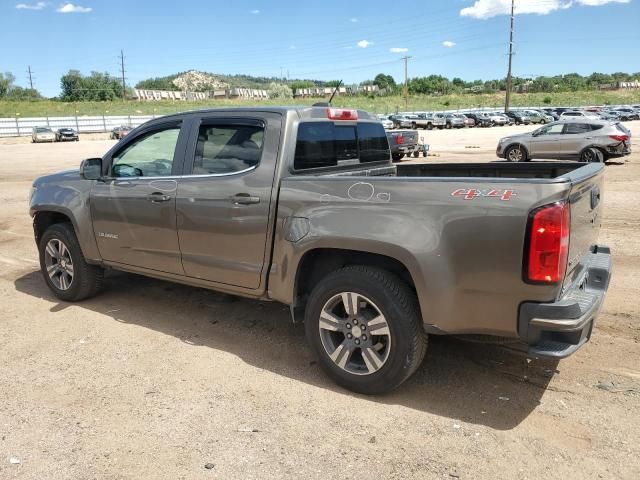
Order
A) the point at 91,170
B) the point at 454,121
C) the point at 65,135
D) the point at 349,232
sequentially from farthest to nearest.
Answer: the point at 454,121
the point at 65,135
the point at 91,170
the point at 349,232

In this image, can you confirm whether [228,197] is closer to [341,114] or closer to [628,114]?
[341,114]

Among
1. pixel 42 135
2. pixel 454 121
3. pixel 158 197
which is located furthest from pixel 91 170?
pixel 454 121

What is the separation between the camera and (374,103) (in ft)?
319

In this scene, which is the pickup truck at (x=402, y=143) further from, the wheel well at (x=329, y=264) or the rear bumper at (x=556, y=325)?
the rear bumper at (x=556, y=325)

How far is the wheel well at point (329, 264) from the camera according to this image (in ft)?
11.5

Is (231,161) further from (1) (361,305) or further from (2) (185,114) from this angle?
(1) (361,305)

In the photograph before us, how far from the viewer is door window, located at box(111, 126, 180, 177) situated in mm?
4641

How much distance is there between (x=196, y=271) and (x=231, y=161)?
938 millimetres

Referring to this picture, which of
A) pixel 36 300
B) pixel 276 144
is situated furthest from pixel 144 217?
pixel 36 300

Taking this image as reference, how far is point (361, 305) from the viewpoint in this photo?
139 inches

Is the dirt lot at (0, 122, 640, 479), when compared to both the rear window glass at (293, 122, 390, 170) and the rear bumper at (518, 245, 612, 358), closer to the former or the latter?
the rear bumper at (518, 245, 612, 358)

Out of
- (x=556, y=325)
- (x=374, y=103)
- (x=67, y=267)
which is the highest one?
(x=374, y=103)

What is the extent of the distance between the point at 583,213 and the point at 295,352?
7.55 ft

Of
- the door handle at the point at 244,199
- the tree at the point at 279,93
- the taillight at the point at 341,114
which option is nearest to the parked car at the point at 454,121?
the taillight at the point at 341,114
